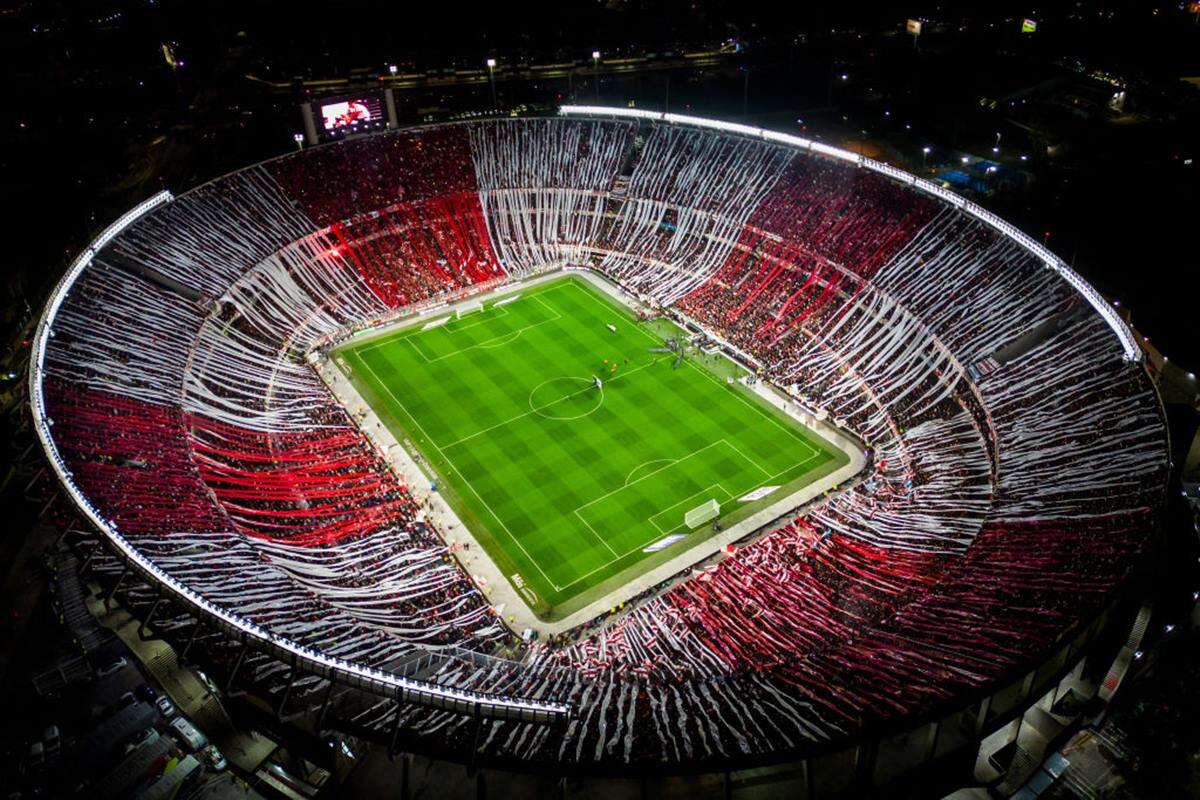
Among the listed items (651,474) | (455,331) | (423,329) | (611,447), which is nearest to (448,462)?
(611,447)

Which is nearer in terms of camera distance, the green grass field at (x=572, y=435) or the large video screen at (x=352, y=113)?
the green grass field at (x=572, y=435)

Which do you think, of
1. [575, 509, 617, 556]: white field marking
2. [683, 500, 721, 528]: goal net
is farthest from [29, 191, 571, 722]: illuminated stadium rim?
[683, 500, 721, 528]: goal net

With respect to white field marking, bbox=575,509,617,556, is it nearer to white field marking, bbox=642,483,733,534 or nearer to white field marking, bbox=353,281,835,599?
white field marking, bbox=353,281,835,599

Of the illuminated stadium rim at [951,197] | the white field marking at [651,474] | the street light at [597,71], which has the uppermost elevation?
the street light at [597,71]

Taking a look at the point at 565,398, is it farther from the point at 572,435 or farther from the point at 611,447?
the point at 611,447

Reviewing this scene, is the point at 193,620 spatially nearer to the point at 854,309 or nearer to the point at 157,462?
the point at 157,462

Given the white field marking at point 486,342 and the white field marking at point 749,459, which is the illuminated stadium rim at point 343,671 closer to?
the white field marking at point 749,459

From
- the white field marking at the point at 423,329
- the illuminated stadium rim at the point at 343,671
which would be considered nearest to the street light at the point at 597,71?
the white field marking at the point at 423,329
